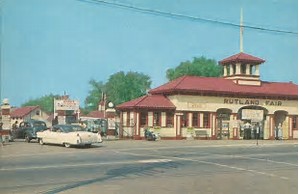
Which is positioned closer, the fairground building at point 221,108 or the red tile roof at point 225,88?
the red tile roof at point 225,88

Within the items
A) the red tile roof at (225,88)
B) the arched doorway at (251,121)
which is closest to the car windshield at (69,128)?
the red tile roof at (225,88)

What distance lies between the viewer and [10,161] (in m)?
12.5

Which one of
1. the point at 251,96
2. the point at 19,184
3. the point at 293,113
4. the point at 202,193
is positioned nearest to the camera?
the point at 202,193

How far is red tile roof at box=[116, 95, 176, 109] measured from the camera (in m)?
23.2

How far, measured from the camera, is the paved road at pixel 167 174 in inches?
314

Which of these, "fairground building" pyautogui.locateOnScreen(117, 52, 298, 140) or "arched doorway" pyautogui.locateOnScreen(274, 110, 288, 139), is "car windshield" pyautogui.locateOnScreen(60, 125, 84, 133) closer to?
"fairground building" pyautogui.locateOnScreen(117, 52, 298, 140)

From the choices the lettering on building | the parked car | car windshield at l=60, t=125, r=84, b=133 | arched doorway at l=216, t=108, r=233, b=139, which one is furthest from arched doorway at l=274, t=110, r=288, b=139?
the parked car

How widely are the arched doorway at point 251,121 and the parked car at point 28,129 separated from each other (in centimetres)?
1073

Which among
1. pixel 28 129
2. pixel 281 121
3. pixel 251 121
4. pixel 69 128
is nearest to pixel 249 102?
pixel 251 121

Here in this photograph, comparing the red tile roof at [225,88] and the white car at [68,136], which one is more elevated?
the red tile roof at [225,88]

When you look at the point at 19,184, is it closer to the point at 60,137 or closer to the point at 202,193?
the point at 202,193

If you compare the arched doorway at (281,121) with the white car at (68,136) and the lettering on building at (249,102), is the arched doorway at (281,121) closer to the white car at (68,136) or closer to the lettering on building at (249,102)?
the lettering on building at (249,102)

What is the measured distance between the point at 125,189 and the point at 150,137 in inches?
669

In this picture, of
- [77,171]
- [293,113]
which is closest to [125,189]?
[77,171]
